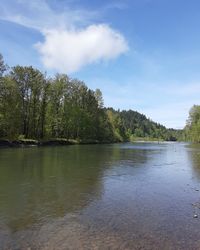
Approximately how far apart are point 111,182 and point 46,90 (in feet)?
234

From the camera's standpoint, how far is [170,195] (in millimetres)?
19234

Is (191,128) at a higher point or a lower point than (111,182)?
higher

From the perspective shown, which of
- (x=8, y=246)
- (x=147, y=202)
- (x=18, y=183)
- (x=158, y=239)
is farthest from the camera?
(x=18, y=183)

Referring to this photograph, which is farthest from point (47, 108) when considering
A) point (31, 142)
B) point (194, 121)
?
point (194, 121)

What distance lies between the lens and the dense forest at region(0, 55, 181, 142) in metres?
73.6

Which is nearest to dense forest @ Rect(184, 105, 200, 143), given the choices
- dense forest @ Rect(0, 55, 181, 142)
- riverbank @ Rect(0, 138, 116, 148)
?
dense forest @ Rect(0, 55, 181, 142)

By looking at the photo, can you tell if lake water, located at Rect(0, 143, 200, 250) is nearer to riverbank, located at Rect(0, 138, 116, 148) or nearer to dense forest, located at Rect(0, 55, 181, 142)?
riverbank, located at Rect(0, 138, 116, 148)

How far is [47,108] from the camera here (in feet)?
318

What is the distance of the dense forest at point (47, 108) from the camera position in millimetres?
73625

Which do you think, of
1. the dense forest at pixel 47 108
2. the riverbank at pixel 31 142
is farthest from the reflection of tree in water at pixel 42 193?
the dense forest at pixel 47 108

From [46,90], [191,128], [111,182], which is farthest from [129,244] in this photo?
[191,128]

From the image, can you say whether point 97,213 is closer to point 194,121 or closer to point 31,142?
point 31,142

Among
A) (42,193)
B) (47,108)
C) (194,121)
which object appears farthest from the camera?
(194,121)

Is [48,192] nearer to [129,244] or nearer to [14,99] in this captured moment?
[129,244]
